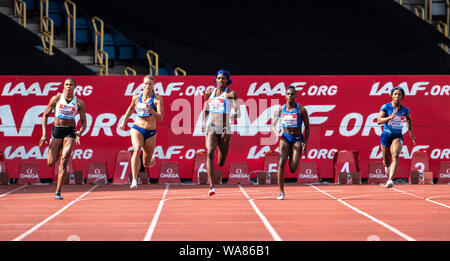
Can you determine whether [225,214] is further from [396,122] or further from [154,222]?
[396,122]

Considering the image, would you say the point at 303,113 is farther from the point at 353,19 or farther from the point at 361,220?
the point at 353,19

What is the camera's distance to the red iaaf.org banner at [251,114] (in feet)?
64.1

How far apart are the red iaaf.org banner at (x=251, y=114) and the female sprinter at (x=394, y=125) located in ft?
8.75

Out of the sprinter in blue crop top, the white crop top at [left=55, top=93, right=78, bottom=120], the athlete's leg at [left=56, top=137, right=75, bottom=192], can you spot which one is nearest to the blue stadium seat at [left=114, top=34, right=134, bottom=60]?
the white crop top at [left=55, top=93, right=78, bottom=120]

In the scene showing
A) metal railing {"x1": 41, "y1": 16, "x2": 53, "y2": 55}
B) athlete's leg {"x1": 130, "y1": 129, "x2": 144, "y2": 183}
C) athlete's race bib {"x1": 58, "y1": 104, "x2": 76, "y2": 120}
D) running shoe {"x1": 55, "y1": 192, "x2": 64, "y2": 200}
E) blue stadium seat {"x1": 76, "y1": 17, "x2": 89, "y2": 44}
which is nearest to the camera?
athlete's race bib {"x1": 58, "y1": 104, "x2": 76, "y2": 120}

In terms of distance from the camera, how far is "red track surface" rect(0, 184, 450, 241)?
962 cm

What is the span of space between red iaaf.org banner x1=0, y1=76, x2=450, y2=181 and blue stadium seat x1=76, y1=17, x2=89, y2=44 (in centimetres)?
919

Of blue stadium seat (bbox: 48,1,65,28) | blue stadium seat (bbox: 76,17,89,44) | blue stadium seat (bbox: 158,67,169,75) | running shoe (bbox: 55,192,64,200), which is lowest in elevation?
running shoe (bbox: 55,192,64,200)

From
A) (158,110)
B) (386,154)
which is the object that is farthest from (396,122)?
(158,110)

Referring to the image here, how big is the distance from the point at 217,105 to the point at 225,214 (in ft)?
9.17

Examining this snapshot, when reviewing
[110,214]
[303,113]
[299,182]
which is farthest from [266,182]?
[110,214]

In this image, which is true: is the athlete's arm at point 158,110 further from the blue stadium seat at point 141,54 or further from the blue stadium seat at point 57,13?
the blue stadium seat at point 57,13

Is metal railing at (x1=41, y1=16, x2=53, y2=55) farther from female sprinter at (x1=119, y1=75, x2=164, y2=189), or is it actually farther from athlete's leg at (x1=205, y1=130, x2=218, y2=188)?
athlete's leg at (x1=205, y1=130, x2=218, y2=188)

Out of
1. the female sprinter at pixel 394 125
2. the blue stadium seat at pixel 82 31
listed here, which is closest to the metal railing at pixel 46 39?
the blue stadium seat at pixel 82 31
